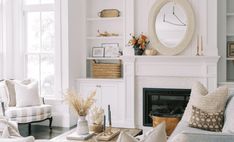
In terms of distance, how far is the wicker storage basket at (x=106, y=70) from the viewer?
6.39 meters

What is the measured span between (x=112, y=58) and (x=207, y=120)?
2.84 m

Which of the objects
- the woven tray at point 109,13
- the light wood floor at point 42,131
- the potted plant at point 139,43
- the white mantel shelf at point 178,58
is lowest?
the light wood floor at point 42,131

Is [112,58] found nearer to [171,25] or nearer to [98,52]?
[98,52]

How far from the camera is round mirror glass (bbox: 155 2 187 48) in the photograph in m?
5.87

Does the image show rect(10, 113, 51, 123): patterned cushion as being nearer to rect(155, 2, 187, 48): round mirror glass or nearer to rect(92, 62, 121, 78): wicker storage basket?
rect(92, 62, 121, 78): wicker storage basket

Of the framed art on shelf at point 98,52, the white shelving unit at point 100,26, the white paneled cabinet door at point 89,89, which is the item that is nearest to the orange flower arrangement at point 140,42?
the white shelving unit at point 100,26

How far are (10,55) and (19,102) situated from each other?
127 cm

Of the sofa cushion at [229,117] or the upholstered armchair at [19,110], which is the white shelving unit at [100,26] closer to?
the upholstered armchair at [19,110]

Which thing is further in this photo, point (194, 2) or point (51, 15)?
point (51, 15)

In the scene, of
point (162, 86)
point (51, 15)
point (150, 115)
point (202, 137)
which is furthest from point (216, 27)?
point (202, 137)

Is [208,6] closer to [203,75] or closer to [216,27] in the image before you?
[216,27]

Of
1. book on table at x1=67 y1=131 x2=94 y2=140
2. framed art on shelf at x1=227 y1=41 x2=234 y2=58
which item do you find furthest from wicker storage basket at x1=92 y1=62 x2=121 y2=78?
book on table at x1=67 y1=131 x2=94 y2=140

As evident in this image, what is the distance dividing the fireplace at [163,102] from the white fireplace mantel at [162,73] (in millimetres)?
89

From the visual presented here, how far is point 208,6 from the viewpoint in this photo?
568cm
